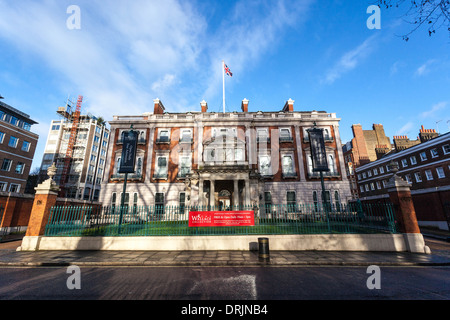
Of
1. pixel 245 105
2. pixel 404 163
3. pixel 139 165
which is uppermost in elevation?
pixel 245 105

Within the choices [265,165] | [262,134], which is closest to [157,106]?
[262,134]

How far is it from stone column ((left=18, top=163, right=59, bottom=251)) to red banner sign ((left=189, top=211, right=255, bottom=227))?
7.91m

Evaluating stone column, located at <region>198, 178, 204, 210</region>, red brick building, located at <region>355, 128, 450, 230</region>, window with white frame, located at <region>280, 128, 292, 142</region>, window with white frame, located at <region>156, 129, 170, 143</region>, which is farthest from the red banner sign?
window with white frame, located at <region>156, 129, 170, 143</region>

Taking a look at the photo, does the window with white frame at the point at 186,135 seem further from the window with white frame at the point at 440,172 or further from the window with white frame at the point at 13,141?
the window with white frame at the point at 440,172

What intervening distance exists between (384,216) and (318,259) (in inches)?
216

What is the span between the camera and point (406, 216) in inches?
378

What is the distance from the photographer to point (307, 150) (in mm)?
24953

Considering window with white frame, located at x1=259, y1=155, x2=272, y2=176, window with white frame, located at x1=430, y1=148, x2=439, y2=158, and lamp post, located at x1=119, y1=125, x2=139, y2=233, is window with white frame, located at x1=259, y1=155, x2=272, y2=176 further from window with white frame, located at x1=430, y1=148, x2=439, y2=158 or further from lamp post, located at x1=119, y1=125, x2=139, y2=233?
window with white frame, located at x1=430, y1=148, x2=439, y2=158

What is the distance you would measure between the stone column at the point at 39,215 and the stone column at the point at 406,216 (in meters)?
18.8

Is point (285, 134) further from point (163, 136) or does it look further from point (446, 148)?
point (446, 148)

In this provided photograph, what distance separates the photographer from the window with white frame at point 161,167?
24.5 metres

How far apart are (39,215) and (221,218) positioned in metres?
9.96

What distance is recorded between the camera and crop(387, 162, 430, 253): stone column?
9.29 m

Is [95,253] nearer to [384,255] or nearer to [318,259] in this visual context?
[318,259]
